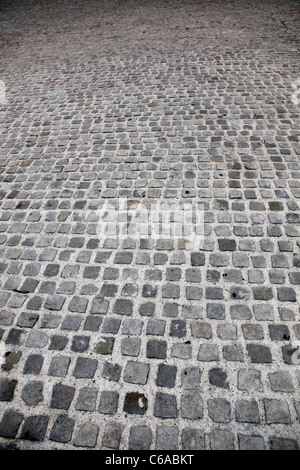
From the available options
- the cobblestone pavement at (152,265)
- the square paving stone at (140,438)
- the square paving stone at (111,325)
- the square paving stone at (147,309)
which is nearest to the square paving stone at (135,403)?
the cobblestone pavement at (152,265)

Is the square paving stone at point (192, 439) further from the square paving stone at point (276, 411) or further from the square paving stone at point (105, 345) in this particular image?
the square paving stone at point (105, 345)

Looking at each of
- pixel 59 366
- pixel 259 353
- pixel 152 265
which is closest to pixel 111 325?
pixel 59 366

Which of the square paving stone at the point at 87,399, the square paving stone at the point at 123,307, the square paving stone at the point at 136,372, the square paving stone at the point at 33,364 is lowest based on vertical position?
the square paving stone at the point at 87,399

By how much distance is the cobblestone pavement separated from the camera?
2.27 metres

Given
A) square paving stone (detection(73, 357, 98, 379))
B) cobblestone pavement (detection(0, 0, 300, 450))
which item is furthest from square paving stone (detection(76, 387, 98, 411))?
square paving stone (detection(73, 357, 98, 379))

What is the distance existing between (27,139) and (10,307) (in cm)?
375

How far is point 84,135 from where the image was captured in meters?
5.29

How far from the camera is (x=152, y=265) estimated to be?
325 centimetres

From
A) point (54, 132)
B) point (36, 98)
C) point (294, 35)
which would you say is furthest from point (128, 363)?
point (294, 35)

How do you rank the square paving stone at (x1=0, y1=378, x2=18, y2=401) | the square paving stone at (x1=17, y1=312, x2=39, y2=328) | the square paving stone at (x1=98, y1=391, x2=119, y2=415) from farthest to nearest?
the square paving stone at (x1=17, y1=312, x2=39, y2=328) < the square paving stone at (x1=0, y1=378, x2=18, y2=401) < the square paving stone at (x1=98, y1=391, x2=119, y2=415)

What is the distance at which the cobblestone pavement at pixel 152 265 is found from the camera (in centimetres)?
227

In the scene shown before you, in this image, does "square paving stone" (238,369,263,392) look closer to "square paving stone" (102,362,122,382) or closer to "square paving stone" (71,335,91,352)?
"square paving stone" (102,362,122,382)

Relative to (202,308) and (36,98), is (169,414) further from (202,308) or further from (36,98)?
(36,98)

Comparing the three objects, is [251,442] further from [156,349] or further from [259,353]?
[156,349]
